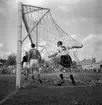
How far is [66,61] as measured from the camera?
6.99m

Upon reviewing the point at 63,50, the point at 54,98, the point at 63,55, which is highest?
the point at 63,50

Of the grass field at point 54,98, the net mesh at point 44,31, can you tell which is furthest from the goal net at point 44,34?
the grass field at point 54,98

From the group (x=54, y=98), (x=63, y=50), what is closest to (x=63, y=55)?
(x=63, y=50)

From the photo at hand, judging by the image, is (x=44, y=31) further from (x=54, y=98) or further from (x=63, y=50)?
(x=54, y=98)

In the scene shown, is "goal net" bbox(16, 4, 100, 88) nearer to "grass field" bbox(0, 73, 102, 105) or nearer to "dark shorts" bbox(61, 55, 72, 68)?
"dark shorts" bbox(61, 55, 72, 68)

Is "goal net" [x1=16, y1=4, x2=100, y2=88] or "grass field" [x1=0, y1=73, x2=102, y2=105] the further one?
"goal net" [x1=16, y1=4, x2=100, y2=88]

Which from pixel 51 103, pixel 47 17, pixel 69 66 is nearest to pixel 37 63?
pixel 69 66

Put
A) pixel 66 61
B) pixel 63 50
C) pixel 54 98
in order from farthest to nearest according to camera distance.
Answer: pixel 63 50 → pixel 66 61 → pixel 54 98

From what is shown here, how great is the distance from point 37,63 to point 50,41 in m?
1.02

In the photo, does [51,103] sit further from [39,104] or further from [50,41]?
[50,41]

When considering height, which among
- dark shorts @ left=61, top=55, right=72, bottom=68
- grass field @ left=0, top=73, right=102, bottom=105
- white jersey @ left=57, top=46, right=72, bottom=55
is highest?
white jersey @ left=57, top=46, right=72, bottom=55

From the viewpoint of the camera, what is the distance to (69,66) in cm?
695

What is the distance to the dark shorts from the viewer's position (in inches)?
273

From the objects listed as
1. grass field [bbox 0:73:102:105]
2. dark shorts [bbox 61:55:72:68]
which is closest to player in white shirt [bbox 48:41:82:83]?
dark shorts [bbox 61:55:72:68]
